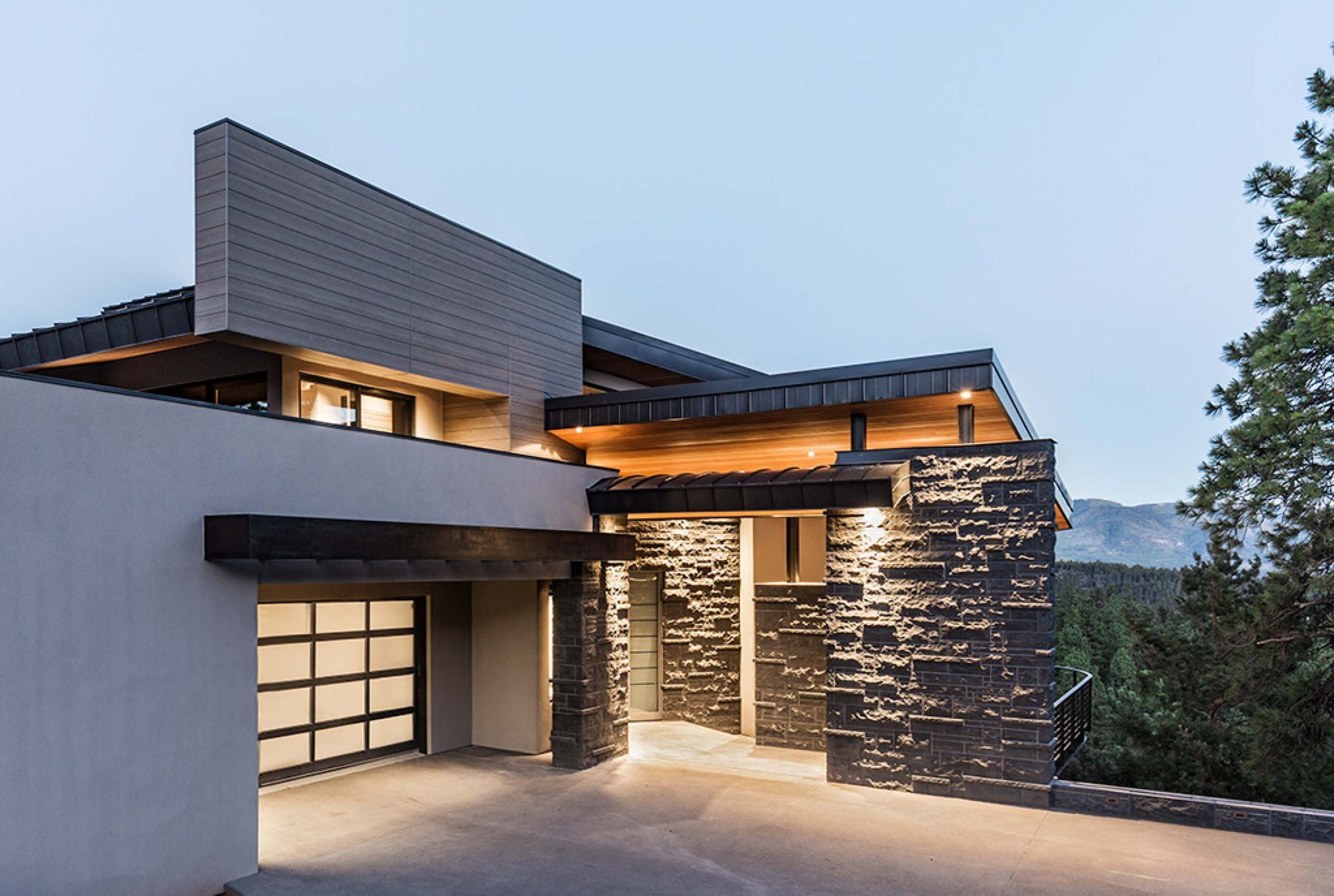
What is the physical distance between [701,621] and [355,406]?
542 cm

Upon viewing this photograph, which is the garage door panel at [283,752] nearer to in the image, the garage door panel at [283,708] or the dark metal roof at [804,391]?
the garage door panel at [283,708]

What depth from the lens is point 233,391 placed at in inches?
425

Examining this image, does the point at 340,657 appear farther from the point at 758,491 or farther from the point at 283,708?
the point at 758,491

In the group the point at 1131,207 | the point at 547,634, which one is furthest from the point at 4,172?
the point at 1131,207

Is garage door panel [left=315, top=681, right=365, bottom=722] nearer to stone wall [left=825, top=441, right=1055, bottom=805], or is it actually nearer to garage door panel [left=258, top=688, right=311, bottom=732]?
garage door panel [left=258, top=688, right=311, bottom=732]

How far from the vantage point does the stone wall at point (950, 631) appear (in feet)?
28.4

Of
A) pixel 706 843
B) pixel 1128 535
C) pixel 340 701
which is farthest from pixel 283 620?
pixel 1128 535

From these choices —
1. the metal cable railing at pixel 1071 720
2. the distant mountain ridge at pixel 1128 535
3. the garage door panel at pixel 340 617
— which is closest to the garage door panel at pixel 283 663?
the garage door panel at pixel 340 617

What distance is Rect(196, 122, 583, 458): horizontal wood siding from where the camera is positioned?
8562 millimetres

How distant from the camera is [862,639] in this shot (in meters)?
9.34

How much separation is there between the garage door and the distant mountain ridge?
50.5 meters

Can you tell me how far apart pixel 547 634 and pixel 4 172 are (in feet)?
389

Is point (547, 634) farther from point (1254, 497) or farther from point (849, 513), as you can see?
point (1254, 497)

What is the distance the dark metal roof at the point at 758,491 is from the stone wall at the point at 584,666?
855 millimetres
